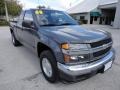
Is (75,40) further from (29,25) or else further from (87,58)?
(29,25)

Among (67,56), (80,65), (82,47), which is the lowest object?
(80,65)

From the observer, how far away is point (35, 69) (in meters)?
3.72

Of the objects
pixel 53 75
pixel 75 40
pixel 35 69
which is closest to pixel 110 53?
pixel 75 40

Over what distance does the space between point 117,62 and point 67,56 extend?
2712 mm

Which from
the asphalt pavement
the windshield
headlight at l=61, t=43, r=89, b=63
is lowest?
the asphalt pavement

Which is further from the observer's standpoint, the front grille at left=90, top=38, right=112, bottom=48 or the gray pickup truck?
the front grille at left=90, top=38, right=112, bottom=48

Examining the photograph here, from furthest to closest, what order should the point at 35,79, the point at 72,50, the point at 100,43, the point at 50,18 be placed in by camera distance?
the point at 50,18, the point at 35,79, the point at 100,43, the point at 72,50

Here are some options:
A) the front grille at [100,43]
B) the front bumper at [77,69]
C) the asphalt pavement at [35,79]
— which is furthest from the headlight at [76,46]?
the asphalt pavement at [35,79]

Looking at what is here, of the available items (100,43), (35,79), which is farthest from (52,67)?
(100,43)

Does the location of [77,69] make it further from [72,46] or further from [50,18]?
[50,18]

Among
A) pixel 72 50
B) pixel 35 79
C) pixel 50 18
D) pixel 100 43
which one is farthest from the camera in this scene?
pixel 50 18

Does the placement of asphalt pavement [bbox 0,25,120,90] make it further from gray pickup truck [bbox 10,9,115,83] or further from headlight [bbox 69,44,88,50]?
headlight [bbox 69,44,88,50]

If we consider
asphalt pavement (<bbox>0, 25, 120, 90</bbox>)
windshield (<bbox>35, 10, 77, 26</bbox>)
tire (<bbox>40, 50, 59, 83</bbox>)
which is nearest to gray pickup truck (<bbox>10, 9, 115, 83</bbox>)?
tire (<bbox>40, 50, 59, 83</bbox>)

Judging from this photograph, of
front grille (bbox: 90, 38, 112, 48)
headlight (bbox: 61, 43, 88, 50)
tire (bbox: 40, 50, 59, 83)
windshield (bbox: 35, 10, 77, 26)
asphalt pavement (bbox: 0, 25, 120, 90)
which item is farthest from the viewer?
windshield (bbox: 35, 10, 77, 26)
